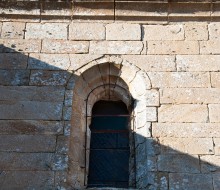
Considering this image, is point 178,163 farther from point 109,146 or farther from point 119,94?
point 119,94

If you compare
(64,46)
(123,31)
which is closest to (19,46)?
(64,46)

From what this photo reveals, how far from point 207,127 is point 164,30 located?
1.59 meters

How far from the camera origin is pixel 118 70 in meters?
5.93

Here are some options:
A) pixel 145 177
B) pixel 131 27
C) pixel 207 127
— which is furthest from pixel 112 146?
pixel 131 27

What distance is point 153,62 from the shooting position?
579 centimetres

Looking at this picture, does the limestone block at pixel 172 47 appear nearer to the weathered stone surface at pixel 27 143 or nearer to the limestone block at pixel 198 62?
the limestone block at pixel 198 62

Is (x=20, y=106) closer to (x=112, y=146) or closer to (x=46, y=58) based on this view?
(x=46, y=58)

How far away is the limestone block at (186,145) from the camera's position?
511cm

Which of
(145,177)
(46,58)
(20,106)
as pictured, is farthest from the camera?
(46,58)

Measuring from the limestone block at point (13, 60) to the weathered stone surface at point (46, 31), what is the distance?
1.10 feet

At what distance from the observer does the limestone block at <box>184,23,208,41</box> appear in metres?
5.99

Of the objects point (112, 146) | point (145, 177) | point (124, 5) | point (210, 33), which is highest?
point (124, 5)

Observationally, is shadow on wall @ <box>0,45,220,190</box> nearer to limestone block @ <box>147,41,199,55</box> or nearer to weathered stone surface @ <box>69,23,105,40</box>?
weathered stone surface @ <box>69,23,105,40</box>

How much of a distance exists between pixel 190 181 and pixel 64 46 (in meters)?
2.50
